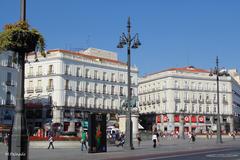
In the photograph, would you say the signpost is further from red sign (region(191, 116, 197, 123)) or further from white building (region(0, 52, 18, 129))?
red sign (region(191, 116, 197, 123))

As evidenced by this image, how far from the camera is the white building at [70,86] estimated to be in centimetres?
8212

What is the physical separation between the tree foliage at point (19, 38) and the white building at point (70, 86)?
6766 cm

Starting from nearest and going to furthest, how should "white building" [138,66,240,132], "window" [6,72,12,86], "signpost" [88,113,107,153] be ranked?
"signpost" [88,113,107,153], "window" [6,72,12,86], "white building" [138,66,240,132]

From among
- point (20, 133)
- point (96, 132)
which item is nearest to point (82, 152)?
point (96, 132)

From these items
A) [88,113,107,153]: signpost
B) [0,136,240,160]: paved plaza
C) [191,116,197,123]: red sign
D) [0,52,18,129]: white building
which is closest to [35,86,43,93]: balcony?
[0,52,18,129]: white building

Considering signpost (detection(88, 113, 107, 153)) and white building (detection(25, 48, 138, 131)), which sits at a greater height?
white building (detection(25, 48, 138, 131))

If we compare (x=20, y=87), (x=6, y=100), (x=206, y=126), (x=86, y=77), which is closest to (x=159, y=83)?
(x=206, y=126)

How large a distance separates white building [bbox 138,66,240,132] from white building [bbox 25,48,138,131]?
18.8 meters

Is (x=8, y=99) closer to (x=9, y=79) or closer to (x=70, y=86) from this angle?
(x=9, y=79)

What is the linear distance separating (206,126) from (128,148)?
80.2m

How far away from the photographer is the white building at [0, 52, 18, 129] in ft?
218

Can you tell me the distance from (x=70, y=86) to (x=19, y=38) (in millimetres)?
70756

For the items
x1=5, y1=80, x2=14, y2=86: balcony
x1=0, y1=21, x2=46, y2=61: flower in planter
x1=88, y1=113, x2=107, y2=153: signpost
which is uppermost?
x1=5, y1=80, x2=14, y2=86: balcony

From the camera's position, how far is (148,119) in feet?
379
